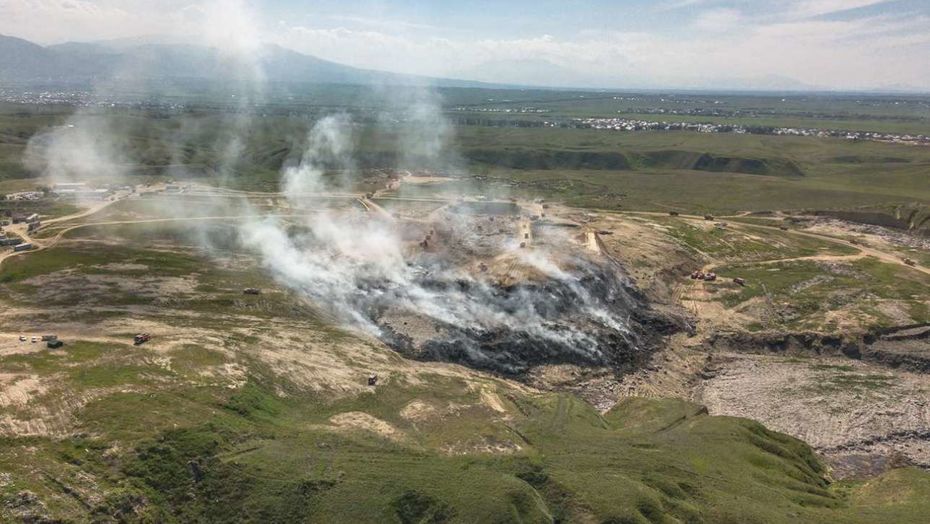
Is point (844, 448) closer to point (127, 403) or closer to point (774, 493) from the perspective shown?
point (774, 493)

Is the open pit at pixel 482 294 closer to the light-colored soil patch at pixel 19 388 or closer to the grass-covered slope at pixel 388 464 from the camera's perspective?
the grass-covered slope at pixel 388 464

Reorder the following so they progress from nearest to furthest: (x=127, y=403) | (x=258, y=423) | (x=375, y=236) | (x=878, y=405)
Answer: (x=127, y=403) < (x=258, y=423) < (x=878, y=405) < (x=375, y=236)

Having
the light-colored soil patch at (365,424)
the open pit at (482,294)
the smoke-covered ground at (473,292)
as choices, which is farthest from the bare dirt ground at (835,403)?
the light-colored soil patch at (365,424)

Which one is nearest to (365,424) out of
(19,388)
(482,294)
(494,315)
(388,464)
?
(388,464)

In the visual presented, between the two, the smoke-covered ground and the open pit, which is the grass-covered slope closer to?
the smoke-covered ground

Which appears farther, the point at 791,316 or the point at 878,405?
the point at 791,316

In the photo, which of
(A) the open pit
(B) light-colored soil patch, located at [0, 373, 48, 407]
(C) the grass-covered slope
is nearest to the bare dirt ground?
(C) the grass-covered slope

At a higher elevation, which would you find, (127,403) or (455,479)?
(127,403)

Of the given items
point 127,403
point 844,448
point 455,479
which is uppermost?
point 127,403

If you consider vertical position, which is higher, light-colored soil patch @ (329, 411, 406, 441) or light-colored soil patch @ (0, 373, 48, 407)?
light-colored soil patch @ (0, 373, 48, 407)

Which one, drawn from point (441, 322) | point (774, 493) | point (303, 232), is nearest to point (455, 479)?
point (774, 493)

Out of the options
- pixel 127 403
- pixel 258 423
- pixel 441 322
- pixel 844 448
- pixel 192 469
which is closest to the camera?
pixel 192 469
